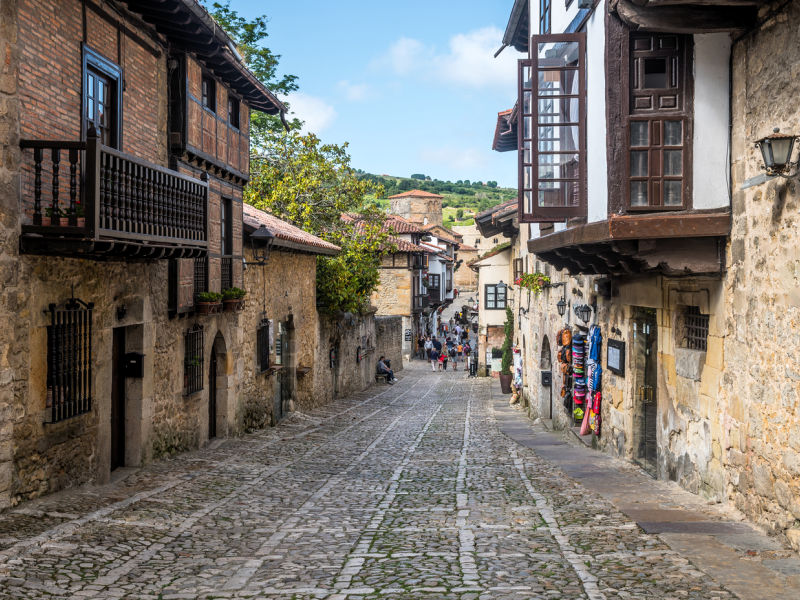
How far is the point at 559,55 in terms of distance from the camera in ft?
39.2

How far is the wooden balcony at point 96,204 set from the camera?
810 centimetres

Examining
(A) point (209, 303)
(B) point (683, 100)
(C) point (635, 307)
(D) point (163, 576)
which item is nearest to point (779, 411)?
(B) point (683, 100)

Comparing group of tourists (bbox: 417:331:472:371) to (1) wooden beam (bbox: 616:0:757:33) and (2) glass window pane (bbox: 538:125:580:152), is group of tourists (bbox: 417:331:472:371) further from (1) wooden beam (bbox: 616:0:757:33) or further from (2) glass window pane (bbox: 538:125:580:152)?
(1) wooden beam (bbox: 616:0:757:33)

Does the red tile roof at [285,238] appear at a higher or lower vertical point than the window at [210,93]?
lower

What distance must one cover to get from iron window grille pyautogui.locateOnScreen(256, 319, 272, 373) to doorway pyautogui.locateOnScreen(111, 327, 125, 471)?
689 centimetres

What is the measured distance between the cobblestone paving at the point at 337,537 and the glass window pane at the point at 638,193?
3425mm

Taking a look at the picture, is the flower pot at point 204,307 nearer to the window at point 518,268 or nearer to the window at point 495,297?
the window at point 518,268

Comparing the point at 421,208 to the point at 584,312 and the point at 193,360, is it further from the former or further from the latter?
the point at 193,360

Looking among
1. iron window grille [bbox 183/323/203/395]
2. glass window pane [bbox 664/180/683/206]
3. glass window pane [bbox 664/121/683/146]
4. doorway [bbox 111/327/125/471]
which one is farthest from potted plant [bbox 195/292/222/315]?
glass window pane [bbox 664/121/683/146]

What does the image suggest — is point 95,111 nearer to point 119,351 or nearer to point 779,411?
point 119,351

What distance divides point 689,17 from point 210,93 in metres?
9.62

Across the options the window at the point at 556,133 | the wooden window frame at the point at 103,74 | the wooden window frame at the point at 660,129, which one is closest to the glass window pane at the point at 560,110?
the window at the point at 556,133

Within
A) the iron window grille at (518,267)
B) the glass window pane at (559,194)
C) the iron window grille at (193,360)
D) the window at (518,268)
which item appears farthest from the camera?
the iron window grille at (518,267)

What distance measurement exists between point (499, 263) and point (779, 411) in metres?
31.4
